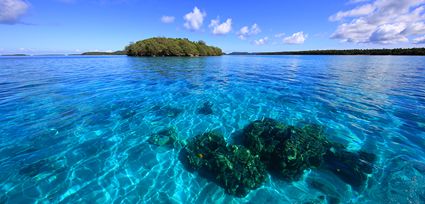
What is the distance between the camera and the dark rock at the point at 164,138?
687 cm

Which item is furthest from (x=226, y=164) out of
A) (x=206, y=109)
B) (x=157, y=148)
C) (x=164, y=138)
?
(x=206, y=109)

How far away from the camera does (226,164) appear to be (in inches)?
211

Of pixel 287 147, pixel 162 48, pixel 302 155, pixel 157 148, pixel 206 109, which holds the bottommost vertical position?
pixel 157 148

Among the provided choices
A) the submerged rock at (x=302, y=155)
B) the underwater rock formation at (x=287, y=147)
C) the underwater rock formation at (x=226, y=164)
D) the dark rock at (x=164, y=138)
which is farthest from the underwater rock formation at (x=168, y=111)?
the submerged rock at (x=302, y=155)

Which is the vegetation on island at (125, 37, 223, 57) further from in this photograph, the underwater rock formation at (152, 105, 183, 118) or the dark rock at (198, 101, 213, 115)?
the dark rock at (198, 101, 213, 115)

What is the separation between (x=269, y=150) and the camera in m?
6.01

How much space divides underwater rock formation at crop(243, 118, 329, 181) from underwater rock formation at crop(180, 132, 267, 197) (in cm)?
48

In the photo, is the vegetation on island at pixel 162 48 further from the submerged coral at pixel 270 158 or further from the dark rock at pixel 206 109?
the submerged coral at pixel 270 158

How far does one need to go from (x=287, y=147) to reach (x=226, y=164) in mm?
1924

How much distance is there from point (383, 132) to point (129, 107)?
11168 mm

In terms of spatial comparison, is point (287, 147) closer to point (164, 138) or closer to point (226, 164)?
point (226, 164)

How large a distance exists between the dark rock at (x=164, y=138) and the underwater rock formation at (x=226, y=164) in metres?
0.67

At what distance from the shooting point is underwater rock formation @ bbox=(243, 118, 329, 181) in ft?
17.9

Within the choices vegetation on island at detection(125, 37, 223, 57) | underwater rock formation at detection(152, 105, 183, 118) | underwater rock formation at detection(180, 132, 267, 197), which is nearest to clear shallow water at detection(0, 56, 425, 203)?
underwater rock formation at detection(152, 105, 183, 118)
